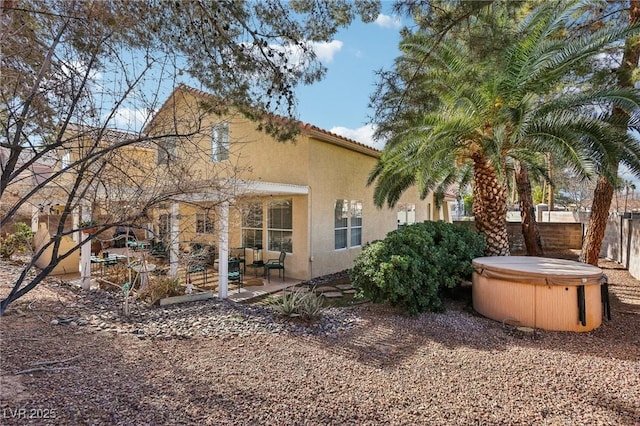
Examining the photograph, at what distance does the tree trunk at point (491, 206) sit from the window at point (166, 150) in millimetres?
8036

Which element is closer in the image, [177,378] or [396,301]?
[177,378]

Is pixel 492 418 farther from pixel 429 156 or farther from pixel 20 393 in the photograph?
pixel 429 156

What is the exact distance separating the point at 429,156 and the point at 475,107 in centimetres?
151

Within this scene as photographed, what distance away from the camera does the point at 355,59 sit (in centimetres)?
829

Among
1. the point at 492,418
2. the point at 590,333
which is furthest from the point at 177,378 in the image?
the point at 590,333

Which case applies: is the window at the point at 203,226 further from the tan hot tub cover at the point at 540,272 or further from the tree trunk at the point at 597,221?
the tree trunk at the point at 597,221

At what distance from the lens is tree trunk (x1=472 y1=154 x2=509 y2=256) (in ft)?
31.9

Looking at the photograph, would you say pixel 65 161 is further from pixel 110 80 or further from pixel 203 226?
pixel 203 226

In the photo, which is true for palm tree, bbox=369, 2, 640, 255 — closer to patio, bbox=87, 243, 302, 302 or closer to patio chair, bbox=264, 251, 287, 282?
patio chair, bbox=264, 251, 287, 282

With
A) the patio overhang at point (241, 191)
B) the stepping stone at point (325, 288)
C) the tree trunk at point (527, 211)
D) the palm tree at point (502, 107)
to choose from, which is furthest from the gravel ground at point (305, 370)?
the tree trunk at point (527, 211)

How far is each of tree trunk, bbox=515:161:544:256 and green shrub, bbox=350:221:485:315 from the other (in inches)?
313

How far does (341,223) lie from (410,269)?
266 inches

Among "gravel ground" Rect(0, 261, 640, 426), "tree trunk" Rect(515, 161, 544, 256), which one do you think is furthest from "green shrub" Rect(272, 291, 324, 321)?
"tree trunk" Rect(515, 161, 544, 256)

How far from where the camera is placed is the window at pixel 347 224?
13.4 meters
